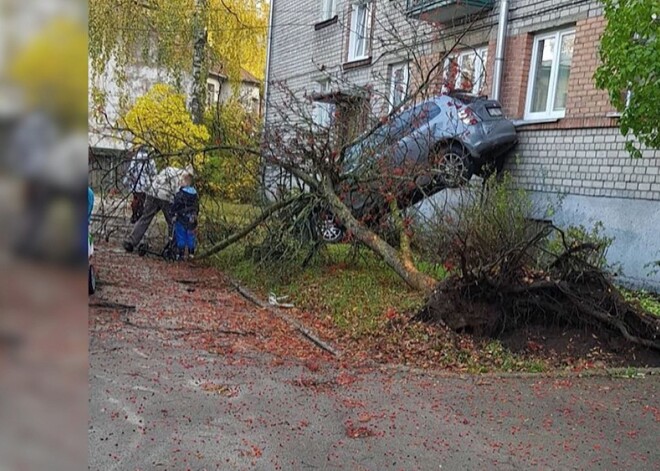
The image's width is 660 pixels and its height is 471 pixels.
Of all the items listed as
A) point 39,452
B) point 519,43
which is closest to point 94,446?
point 39,452

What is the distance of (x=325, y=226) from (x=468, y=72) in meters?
5.79

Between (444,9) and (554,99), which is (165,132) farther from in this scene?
(554,99)

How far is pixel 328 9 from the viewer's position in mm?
19031

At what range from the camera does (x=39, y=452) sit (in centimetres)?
81

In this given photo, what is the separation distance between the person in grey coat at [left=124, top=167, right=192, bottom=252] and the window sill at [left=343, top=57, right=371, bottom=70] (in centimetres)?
816

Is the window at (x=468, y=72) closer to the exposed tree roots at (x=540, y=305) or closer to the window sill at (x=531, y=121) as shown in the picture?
the window sill at (x=531, y=121)

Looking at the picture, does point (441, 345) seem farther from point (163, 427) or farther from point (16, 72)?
point (16, 72)

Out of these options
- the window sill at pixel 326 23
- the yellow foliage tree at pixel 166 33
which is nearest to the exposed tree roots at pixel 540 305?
the yellow foliage tree at pixel 166 33

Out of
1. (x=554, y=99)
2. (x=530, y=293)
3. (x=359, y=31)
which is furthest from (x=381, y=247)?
(x=359, y=31)

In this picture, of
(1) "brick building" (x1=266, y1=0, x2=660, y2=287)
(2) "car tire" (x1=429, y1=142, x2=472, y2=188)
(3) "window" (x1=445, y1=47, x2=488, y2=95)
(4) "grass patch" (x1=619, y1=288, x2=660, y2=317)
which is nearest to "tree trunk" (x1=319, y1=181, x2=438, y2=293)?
(2) "car tire" (x1=429, y1=142, x2=472, y2=188)

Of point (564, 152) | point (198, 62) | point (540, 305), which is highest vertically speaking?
point (198, 62)

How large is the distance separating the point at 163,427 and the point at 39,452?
3141mm

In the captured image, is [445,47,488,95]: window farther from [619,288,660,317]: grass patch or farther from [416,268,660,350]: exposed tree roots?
[416,268,660,350]: exposed tree roots

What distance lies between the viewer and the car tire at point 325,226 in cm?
905
